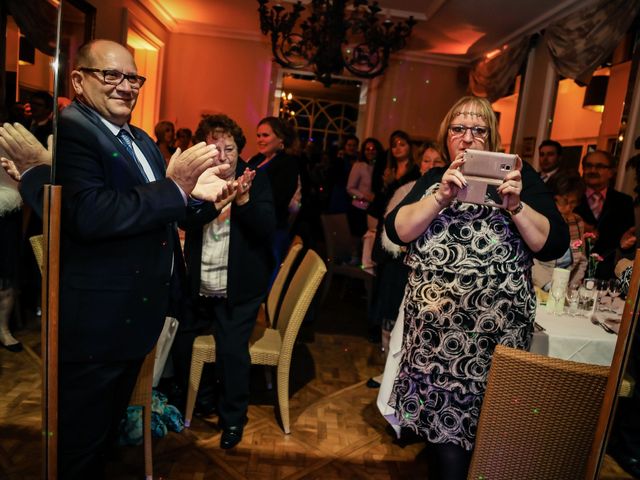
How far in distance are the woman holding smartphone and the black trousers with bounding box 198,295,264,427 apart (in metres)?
0.84

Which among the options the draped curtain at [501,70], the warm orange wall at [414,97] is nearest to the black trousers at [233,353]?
the draped curtain at [501,70]

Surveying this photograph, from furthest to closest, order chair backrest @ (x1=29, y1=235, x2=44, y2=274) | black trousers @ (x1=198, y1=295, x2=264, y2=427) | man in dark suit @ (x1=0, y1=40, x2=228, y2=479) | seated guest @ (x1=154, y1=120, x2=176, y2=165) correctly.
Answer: seated guest @ (x1=154, y1=120, x2=176, y2=165)
black trousers @ (x1=198, y1=295, x2=264, y2=427)
man in dark suit @ (x1=0, y1=40, x2=228, y2=479)
chair backrest @ (x1=29, y1=235, x2=44, y2=274)

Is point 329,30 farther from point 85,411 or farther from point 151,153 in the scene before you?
point 85,411

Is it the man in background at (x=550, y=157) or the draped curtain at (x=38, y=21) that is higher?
the man in background at (x=550, y=157)

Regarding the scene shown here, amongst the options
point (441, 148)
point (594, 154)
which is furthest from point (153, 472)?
point (594, 154)

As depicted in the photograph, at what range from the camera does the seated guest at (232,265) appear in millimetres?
1979

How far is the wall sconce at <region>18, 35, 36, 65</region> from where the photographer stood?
32.2 inches

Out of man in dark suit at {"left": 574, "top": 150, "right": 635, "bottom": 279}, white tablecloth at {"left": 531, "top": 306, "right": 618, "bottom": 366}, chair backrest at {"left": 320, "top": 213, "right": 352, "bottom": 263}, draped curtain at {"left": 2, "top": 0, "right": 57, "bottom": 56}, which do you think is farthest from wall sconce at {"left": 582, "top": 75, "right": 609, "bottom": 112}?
draped curtain at {"left": 2, "top": 0, "right": 57, "bottom": 56}

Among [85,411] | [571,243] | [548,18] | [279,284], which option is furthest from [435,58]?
[85,411]

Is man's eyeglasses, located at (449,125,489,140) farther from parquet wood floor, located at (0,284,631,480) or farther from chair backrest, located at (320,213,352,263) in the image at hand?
chair backrest, located at (320,213,352,263)

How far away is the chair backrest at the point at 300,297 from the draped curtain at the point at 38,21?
1.41 metres

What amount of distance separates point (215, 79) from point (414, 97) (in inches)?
111

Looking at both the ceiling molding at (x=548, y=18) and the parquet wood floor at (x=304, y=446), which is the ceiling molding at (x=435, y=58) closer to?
the ceiling molding at (x=548, y=18)

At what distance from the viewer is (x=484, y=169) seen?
51.6 inches
